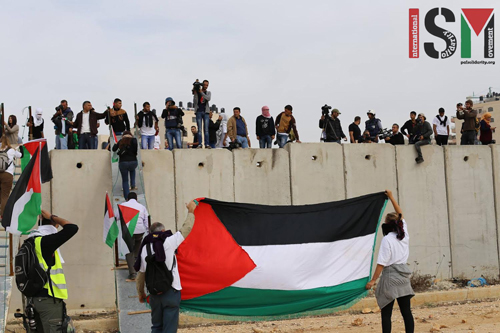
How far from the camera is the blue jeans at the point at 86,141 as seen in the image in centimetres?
1510

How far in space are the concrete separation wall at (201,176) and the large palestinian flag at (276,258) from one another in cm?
492

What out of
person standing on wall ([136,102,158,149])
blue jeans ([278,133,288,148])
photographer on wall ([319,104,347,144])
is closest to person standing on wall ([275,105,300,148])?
blue jeans ([278,133,288,148])

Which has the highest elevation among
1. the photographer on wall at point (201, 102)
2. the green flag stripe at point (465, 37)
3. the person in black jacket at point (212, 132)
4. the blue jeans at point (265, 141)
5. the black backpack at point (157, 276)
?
the green flag stripe at point (465, 37)

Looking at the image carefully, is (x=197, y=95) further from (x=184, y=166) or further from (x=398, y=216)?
(x=398, y=216)

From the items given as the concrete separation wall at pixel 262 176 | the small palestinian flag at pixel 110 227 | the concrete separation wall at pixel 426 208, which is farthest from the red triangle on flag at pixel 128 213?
the concrete separation wall at pixel 426 208

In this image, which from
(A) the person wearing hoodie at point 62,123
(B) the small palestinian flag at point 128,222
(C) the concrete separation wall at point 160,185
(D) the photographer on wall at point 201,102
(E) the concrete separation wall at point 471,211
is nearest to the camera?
(B) the small palestinian flag at point 128,222

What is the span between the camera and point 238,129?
655 inches

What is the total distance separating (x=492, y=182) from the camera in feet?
59.2

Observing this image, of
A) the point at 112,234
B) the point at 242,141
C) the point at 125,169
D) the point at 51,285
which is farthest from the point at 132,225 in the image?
the point at 242,141

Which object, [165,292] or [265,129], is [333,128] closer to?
[265,129]

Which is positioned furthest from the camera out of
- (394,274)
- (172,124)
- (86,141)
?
(172,124)

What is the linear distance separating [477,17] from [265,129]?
10.4m

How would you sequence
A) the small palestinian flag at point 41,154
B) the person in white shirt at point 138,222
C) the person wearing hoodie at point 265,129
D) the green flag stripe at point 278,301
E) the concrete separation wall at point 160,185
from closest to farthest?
the green flag stripe at point 278,301 < the small palestinian flag at point 41,154 < the person in white shirt at point 138,222 < the concrete separation wall at point 160,185 < the person wearing hoodie at point 265,129

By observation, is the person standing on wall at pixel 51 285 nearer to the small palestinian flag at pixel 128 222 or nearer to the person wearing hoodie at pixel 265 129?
the small palestinian flag at pixel 128 222
